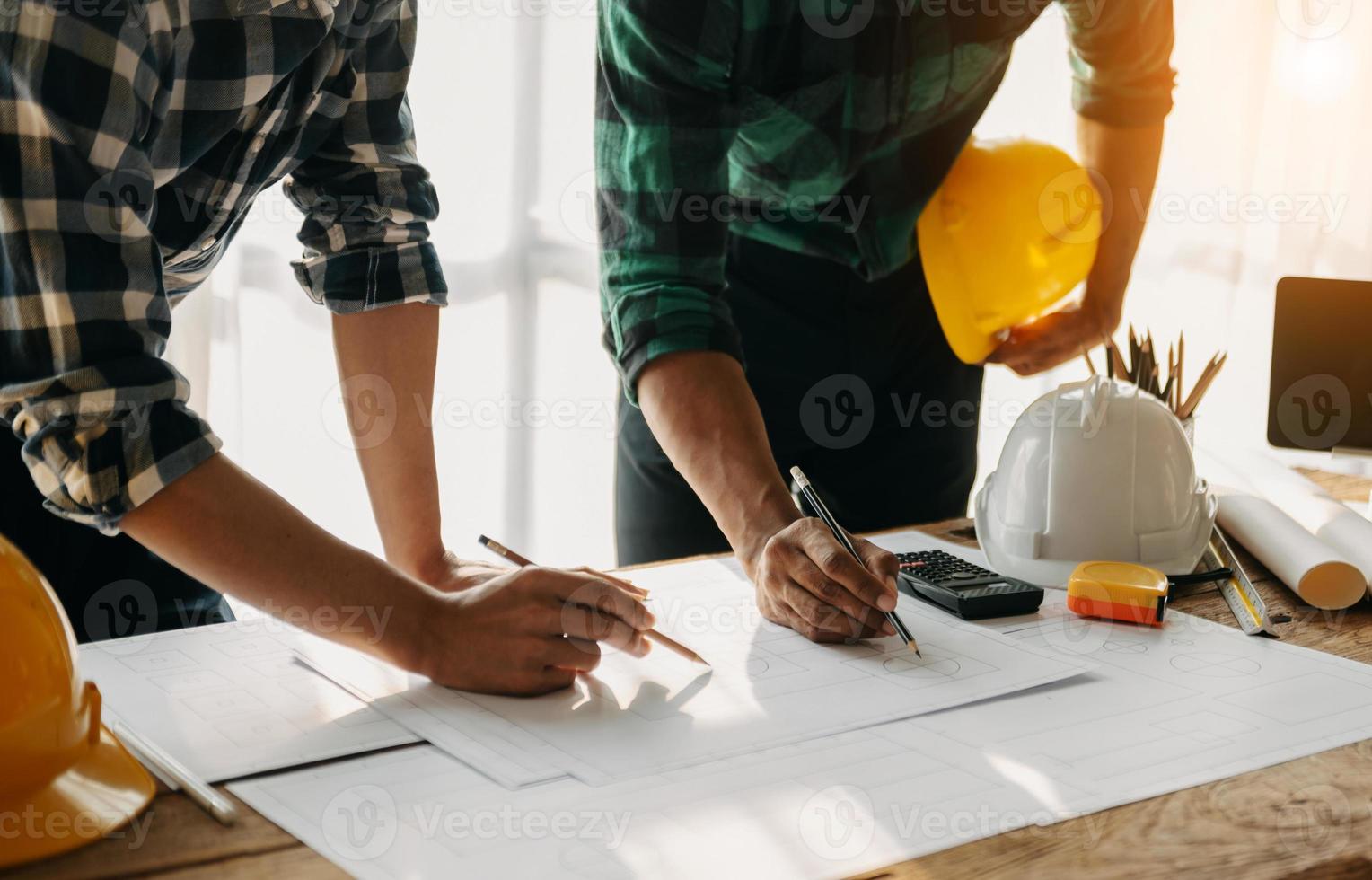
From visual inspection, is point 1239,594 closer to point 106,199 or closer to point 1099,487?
point 1099,487

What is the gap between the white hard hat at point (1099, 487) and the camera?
1.05 m

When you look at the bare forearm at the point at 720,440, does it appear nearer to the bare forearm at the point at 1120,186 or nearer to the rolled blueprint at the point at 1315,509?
the rolled blueprint at the point at 1315,509

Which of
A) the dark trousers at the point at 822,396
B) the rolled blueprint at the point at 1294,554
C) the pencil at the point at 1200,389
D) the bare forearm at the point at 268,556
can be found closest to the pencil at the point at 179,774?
the bare forearm at the point at 268,556

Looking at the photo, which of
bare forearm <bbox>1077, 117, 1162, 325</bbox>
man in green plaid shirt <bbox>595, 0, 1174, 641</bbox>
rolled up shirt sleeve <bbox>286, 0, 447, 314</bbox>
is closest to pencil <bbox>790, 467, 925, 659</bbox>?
man in green plaid shirt <bbox>595, 0, 1174, 641</bbox>

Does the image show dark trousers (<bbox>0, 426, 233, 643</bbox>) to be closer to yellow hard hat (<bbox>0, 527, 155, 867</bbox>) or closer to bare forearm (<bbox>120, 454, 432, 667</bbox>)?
bare forearm (<bbox>120, 454, 432, 667</bbox>)

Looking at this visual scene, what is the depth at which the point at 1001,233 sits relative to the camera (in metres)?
1.28

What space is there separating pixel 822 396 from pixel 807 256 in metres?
0.16

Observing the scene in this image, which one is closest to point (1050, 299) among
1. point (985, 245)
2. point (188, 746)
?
point (985, 245)

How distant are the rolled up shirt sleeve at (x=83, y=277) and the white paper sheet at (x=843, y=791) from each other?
0.23 meters

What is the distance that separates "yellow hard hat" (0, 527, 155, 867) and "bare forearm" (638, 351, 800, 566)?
0.56 metres

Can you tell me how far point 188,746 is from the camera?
2.29 feet

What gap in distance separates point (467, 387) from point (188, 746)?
192cm

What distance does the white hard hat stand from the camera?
1.05 meters

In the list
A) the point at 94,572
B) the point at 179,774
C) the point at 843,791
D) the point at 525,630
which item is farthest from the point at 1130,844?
the point at 94,572
